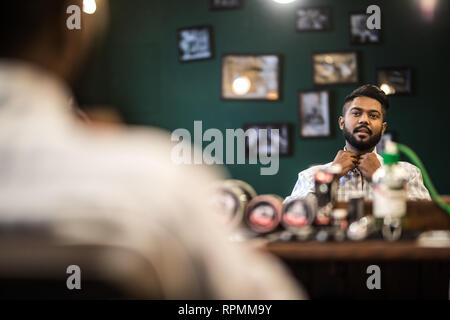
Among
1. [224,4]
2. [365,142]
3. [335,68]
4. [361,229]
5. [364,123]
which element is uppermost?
[224,4]

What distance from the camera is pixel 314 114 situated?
3.11 metres

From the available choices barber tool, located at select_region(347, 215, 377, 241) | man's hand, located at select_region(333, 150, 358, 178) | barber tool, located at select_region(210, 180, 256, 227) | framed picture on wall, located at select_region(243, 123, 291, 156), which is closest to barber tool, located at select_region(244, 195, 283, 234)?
barber tool, located at select_region(210, 180, 256, 227)

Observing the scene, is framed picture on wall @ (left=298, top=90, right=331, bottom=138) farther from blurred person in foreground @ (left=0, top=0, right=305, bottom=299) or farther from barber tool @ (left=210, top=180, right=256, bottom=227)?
blurred person in foreground @ (left=0, top=0, right=305, bottom=299)

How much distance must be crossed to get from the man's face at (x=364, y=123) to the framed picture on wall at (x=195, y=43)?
1.29m

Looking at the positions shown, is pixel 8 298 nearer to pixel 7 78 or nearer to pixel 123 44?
pixel 7 78

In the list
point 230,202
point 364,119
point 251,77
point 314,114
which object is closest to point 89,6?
point 251,77

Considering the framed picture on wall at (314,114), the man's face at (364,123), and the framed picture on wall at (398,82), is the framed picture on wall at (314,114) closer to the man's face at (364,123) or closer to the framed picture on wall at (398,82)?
the framed picture on wall at (398,82)

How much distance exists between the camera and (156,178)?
58 centimetres

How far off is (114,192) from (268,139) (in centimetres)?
265

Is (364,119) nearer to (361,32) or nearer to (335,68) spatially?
(335,68)

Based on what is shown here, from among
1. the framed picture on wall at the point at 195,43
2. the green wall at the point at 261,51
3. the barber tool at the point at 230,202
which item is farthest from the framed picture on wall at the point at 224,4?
the barber tool at the point at 230,202
